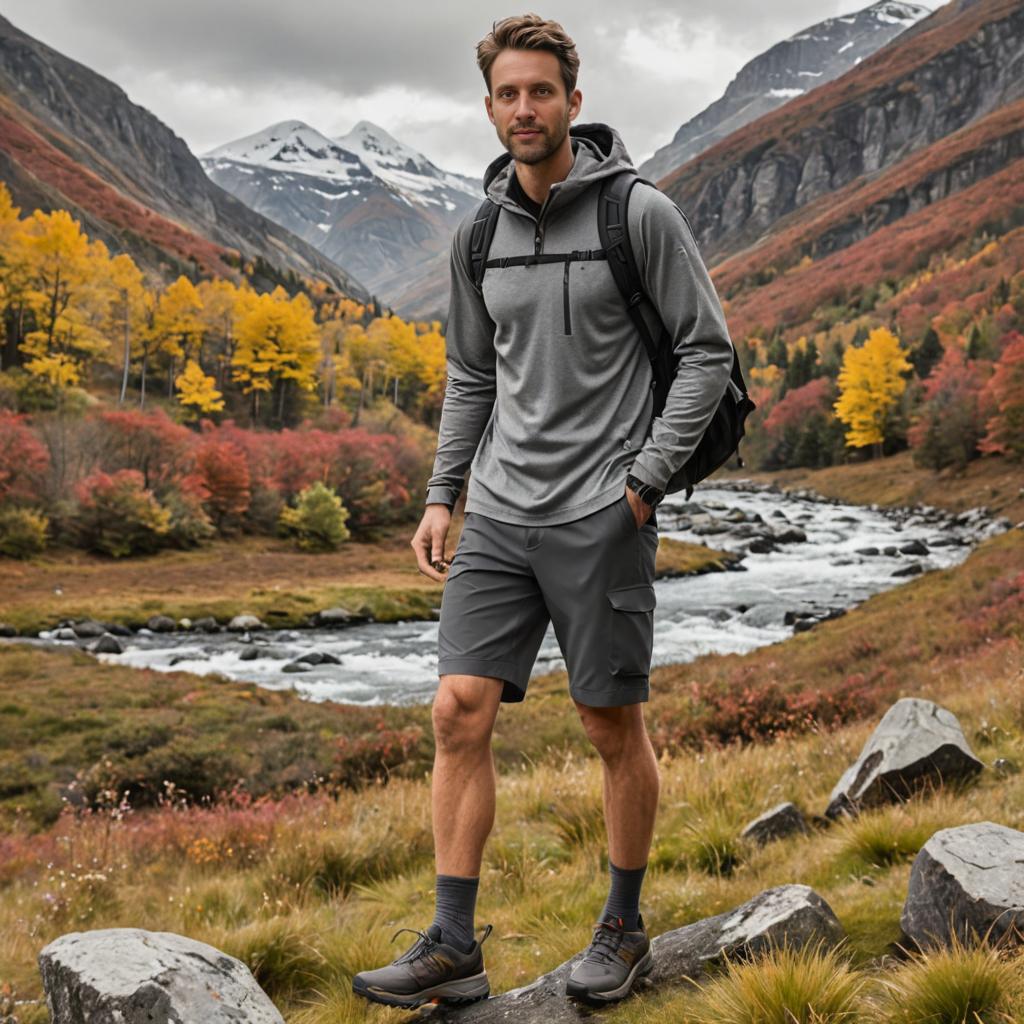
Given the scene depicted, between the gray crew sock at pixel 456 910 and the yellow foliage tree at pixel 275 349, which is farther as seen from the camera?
the yellow foliage tree at pixel 275 349

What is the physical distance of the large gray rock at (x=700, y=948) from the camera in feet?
9.50

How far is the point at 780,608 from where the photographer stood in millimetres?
26406

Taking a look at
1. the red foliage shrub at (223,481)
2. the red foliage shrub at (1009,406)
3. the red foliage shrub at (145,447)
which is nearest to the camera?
the red foliage shrub at (145,447)

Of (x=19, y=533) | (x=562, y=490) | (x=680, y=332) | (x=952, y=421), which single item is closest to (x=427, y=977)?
(x=562, y=490)

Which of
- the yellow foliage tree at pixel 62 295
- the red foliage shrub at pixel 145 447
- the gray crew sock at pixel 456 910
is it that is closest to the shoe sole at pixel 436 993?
the gray crew sock at pixel 456 910

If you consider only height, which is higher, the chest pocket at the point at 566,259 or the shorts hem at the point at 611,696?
the chest pocket at the point at 566,259

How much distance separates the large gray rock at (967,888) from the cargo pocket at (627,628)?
4.00ft

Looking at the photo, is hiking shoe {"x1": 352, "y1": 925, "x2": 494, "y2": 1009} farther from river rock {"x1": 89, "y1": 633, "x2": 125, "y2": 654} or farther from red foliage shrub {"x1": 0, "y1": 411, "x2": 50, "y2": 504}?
red foliage shrub {"x1": 0, "y1": 411, "x2": 50, "y2": 504}

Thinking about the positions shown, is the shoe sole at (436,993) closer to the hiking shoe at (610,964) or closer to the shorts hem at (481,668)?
the hiking shoe at (610,964)

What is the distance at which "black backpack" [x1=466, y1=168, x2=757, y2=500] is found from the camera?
9.35ft

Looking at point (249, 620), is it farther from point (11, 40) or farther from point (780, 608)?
point (11, 40)

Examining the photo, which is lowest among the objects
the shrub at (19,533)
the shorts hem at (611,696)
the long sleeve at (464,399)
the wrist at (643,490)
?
the shrub at (19,533)

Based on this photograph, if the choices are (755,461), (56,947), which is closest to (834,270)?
(755,461)

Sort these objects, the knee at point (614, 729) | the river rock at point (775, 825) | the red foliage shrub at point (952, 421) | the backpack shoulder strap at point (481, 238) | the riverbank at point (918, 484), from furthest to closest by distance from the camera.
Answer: the red foliage shrub at point (952, 421) → the riverbank at point (918, 484) → the river rock at point (775, 825) → the backpack shoulder strap at point (481, 238) → the knee at point (614, 729)
